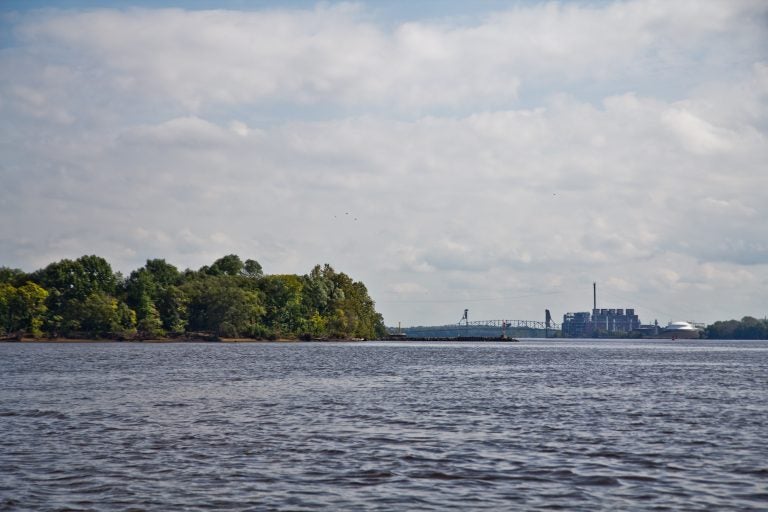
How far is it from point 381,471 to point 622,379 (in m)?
61.7

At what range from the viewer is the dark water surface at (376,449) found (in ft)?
84.6

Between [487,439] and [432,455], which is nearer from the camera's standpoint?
[432,455]

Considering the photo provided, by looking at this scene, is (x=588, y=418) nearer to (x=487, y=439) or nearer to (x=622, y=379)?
(x=487, y=439)

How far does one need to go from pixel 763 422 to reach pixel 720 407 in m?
9.02

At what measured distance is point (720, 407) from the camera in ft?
179

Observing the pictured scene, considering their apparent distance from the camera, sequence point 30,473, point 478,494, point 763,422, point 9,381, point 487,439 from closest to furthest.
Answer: point 478,494 → point 30,473 → point 487,439 → point 763,422 → point 9,381

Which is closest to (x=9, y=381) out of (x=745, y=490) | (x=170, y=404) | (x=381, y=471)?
(x=170, y=404)

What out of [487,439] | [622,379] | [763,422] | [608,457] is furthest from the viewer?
[622,379]

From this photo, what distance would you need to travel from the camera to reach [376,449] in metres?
34.8

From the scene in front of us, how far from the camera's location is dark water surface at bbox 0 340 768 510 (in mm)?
25781

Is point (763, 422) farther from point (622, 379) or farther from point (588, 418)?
point (622, 379)

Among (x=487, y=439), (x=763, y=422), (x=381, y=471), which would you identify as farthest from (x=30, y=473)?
(x=763, y=422)

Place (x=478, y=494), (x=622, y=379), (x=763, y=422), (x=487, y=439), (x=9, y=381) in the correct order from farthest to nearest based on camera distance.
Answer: (x=622, y=379)
(x=9, y=381)
(x=763, y=422)
(x=487, y=439)
(x=478, y=494)

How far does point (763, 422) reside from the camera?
45.6 meters
